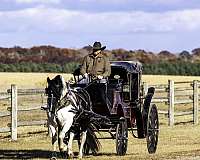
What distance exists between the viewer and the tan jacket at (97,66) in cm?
1739

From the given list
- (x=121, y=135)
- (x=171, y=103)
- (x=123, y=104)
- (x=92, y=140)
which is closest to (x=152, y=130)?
(x=123, y=104)

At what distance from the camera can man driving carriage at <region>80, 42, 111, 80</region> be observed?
1736 centimetres

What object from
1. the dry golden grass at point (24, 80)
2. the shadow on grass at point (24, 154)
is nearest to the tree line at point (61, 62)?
the dry golden grass at point (24, 80)

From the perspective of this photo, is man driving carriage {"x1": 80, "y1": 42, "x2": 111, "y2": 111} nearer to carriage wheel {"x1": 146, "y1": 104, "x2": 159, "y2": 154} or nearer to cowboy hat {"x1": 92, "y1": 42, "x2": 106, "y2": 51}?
cowboy hat {"x1": 92, "y1": 42, "x2": 106, "y2": 51}

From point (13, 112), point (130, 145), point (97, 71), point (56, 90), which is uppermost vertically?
point (97, 71)

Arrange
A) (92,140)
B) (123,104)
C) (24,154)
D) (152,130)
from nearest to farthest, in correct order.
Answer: (92,140)
(123,104)
(24,154)
(152,130)

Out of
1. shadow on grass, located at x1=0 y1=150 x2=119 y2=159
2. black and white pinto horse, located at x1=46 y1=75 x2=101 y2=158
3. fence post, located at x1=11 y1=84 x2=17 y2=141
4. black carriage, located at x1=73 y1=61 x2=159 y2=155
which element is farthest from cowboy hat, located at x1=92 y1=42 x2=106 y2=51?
fence post, located at x1=11 y1=84 x2=17 y2=141

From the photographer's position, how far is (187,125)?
1156 inches

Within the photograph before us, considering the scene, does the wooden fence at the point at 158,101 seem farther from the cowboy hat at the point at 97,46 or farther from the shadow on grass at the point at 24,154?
the cowboy hat at the point at 97,46

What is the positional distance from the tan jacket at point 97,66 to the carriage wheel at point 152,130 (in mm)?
2312

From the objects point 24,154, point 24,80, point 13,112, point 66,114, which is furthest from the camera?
point 24,80

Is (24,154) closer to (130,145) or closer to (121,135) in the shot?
(121,135)

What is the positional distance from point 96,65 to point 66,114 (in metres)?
2.04

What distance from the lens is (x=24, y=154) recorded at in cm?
1886
